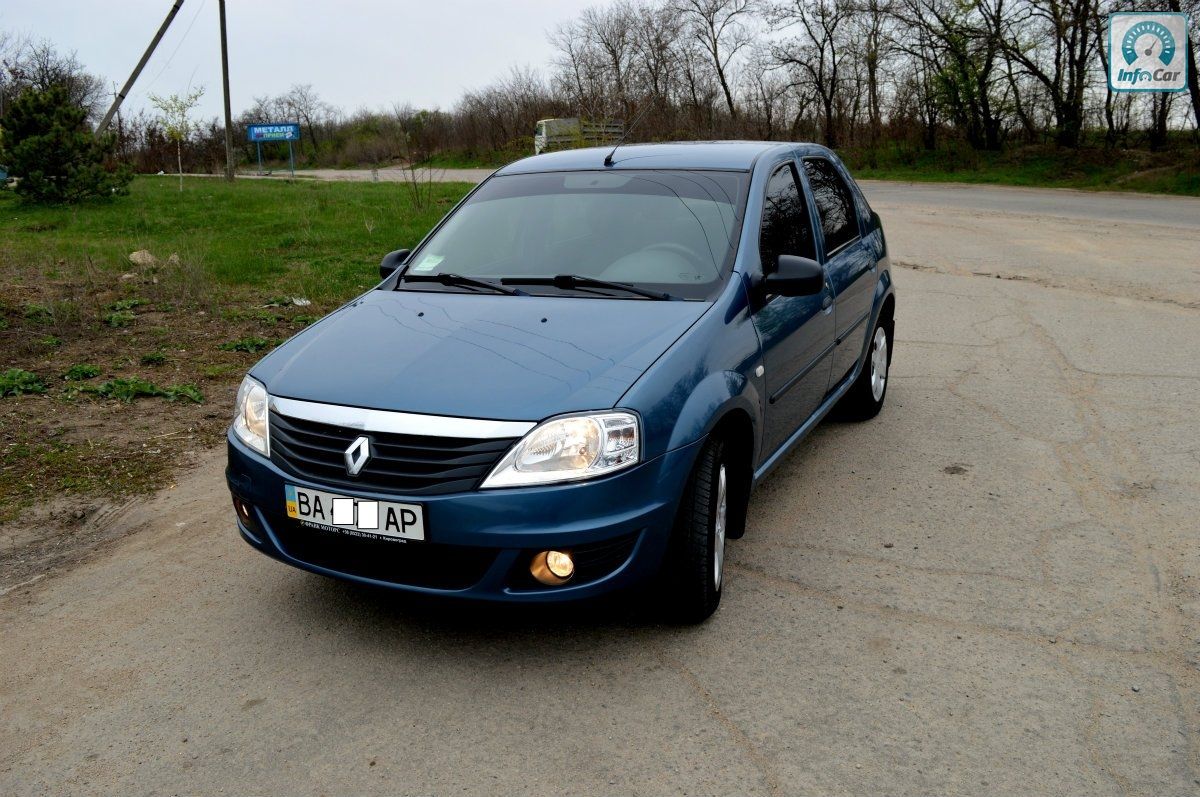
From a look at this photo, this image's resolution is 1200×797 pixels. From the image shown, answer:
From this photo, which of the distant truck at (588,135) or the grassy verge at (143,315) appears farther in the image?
the distant truck at (588,135)

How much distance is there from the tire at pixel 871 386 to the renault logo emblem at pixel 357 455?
3.38m

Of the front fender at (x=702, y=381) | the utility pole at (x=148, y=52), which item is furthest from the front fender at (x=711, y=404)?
A: the utility pole at (x=148, y=52)

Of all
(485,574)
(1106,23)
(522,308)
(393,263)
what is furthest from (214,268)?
(1106,23)

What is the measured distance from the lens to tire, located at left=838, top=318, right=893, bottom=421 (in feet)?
Result: 19.6

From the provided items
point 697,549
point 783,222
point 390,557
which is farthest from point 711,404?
point 783,222

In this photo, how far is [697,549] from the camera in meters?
3.37

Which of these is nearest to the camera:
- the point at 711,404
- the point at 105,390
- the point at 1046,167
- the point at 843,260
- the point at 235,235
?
the point at 711,404

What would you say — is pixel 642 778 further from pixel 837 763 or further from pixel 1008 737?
pixel 1008 737

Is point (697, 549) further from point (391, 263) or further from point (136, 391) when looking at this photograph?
point (136, 391)

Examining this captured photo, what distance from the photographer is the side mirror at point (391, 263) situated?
4.84 metres

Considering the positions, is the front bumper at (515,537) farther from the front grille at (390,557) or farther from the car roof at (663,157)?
the car roof at (663,157)

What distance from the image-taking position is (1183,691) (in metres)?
3.10

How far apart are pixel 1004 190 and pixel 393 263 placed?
900 inches

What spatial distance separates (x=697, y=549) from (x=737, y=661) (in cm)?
39
